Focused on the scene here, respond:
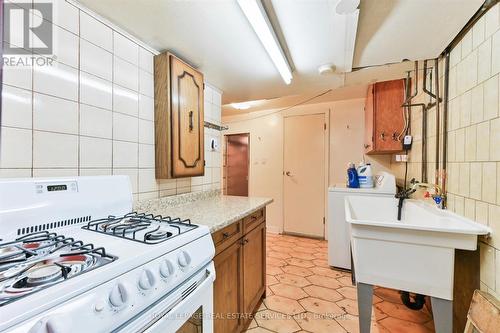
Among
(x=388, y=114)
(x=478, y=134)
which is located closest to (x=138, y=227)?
(x=478, y=134)

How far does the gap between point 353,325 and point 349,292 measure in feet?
1.54

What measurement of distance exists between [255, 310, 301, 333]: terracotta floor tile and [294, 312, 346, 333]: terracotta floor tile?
0.06m

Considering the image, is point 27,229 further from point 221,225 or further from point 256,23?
point 256,23

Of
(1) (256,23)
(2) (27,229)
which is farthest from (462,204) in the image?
(2) (27,229)

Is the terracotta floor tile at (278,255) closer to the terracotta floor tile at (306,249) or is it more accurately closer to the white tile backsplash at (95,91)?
the terracotta floor tile at (306,249)

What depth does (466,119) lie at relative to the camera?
1.33 meters

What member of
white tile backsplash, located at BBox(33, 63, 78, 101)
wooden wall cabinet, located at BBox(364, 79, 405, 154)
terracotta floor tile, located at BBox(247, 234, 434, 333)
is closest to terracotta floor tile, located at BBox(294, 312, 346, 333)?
terracotta floor tile, located at BBox(247, 234, 434, 333)

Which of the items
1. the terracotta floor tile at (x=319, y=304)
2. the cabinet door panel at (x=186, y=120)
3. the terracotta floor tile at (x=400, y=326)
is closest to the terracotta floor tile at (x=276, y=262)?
the terracotta floor tile at (x=319, y=304)

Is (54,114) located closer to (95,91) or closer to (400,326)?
(95,91)

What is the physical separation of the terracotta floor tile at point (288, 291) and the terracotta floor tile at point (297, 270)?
291mm

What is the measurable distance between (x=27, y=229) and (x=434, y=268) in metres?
1.86

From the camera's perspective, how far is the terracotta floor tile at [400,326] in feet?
5.22

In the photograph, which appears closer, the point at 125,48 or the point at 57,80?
the point at 57,80

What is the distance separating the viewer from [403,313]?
1.78m
